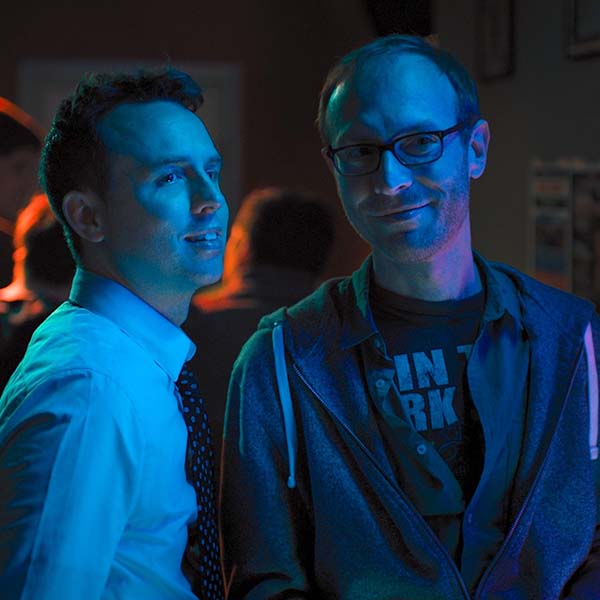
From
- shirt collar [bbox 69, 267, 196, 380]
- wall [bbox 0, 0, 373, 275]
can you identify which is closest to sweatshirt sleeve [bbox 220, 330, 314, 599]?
shirt collar [bbox 69, 267, 196, 380]

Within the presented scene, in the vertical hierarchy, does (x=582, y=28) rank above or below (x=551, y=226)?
above

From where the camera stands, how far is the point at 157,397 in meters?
1.37

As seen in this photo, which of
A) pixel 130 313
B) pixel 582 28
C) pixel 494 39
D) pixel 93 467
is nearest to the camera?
pixel 93 467

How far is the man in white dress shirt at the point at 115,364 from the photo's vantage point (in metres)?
1.18

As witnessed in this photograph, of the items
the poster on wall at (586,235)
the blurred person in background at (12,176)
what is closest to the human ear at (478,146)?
the poster on wall at (586,235)

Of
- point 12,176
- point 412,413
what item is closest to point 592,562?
point 412,413

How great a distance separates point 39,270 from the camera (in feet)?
8.29

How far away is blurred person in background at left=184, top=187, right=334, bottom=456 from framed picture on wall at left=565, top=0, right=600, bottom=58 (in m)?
0.87

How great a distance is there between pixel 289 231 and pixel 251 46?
399 centimetres

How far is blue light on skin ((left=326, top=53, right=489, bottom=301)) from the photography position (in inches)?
57.7

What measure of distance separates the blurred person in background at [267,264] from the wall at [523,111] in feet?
2.21

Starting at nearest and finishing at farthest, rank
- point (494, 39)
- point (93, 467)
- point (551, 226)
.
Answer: point (93, 467)
point (551, 226)
point (494, 39)

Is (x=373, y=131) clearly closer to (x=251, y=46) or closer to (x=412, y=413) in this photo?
(x=412, y=413)

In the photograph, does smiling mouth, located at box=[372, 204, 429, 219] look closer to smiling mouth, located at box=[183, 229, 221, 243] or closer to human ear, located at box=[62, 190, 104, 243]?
smiling mouth, located at box=[183, 229, 221, 243]
